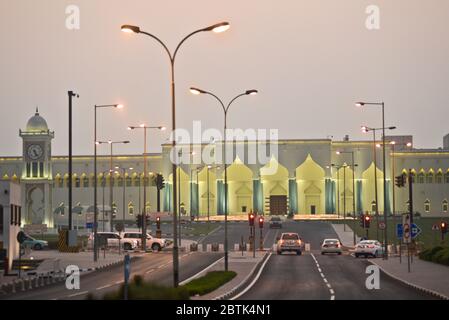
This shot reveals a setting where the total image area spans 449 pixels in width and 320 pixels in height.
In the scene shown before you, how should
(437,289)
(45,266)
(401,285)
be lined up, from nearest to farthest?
(437,289), (401,285), (45,266)

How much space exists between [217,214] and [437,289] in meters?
112

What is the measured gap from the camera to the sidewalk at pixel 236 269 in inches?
1478

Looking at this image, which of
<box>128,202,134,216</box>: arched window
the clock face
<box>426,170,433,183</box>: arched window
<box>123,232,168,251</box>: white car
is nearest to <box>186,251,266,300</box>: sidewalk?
<box>123,232,168,251</box>: white car

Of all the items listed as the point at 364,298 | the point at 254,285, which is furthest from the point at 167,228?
the point at 364,298

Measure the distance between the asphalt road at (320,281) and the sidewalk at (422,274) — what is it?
22.8 inches

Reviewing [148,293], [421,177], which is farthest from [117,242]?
[421,177]

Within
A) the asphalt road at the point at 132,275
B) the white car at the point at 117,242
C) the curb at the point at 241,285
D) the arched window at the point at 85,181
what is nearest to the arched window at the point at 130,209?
the arched window at the point at 85,181

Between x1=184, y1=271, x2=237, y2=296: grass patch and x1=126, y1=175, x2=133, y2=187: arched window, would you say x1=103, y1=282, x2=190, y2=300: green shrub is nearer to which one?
x1=184, y1=271, x2=237, y2=296: grass patch

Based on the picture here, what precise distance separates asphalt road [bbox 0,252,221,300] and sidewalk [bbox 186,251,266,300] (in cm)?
121

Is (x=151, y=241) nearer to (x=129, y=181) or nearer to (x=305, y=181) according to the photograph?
(x=305, y=181)

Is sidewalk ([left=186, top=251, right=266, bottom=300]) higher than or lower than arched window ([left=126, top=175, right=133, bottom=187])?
lower

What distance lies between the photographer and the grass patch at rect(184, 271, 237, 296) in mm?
36875
